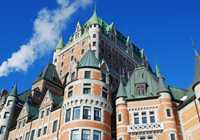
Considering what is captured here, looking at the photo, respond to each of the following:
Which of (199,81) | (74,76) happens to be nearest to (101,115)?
(74,76)

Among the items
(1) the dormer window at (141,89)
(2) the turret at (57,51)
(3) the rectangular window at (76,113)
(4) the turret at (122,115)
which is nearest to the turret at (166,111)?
(1) the dormer window at (141,89)

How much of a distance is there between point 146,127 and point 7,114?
32692 mm

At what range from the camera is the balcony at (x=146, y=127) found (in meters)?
30.4

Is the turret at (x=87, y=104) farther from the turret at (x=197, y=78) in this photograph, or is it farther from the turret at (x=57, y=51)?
the turret at (x=57, y=51)

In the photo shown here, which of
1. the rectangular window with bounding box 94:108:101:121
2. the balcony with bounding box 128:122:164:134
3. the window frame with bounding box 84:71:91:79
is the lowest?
the balcony with bounding box 128:122:164:134

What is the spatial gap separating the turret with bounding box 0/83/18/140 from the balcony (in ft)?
95.5

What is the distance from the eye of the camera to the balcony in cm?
3041

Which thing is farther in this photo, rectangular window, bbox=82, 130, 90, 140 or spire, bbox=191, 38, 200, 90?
rectangular window, bbox=82, 130, 90, 140

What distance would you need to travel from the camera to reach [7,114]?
168 feet

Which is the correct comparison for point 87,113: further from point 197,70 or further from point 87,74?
point 197,70

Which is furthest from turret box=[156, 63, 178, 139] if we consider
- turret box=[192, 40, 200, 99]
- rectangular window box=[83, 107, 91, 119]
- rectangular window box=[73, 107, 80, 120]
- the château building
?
rectangular window box=[73, 107, 80, 120]

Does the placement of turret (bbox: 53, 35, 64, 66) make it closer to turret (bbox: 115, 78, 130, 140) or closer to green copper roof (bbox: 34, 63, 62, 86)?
green copper roof (bbox: 34, 63, 62, 86)

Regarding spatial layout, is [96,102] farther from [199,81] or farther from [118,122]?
[199,81]

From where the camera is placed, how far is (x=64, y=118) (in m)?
33.7
